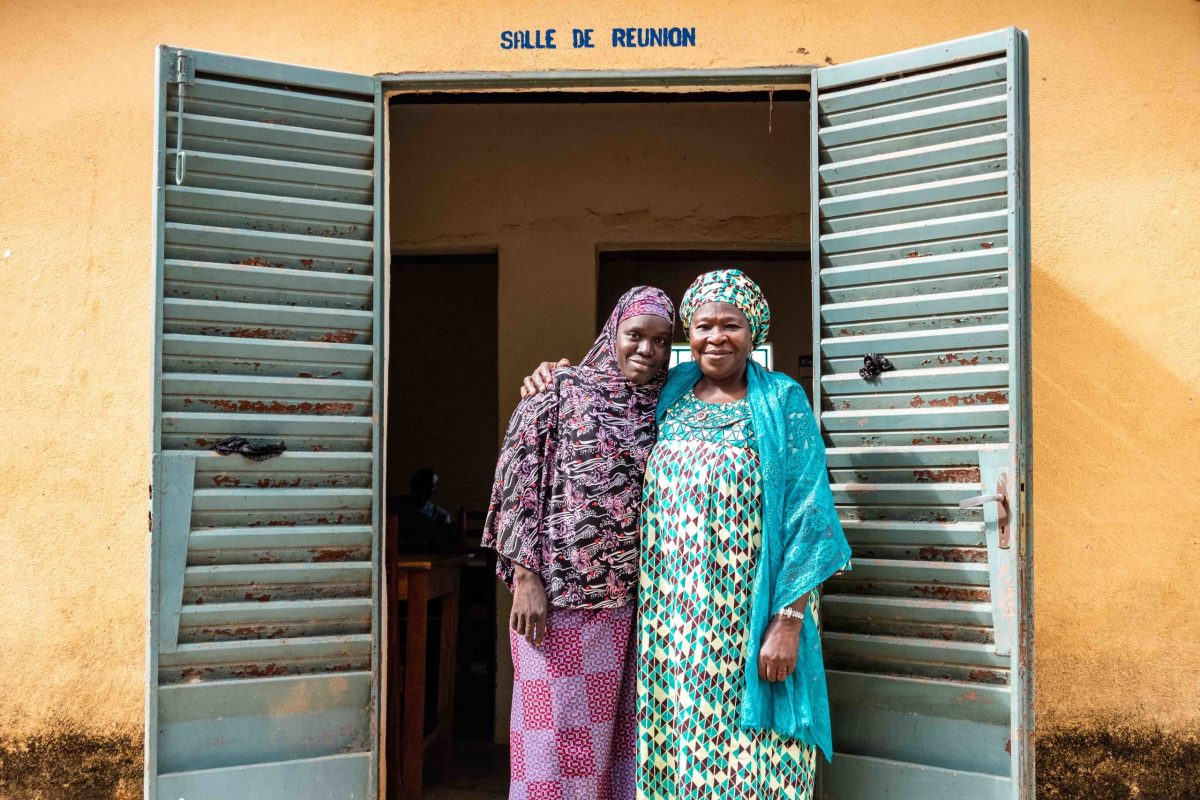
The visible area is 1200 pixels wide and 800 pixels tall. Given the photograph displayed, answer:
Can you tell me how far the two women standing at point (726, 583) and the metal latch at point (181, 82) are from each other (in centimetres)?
144

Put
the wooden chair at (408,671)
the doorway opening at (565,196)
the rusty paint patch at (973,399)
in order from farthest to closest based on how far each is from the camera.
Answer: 1. the doorway opening at (565,196)
2. the wooden chair at (408,671)
3. the rusty paint patch at (973,399)

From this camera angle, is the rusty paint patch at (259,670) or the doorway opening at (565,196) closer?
the rusty paint patch at (259,670)

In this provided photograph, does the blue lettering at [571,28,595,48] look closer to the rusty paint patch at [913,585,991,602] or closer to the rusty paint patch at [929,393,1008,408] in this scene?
the rusty paint patch at [929,393,1008,408]

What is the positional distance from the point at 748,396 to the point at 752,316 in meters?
0.22

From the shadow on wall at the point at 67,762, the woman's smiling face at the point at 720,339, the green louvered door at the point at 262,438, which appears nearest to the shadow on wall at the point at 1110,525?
the woman's smiling face at the point at 720,339

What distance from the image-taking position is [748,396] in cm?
307

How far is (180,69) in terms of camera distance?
339cm

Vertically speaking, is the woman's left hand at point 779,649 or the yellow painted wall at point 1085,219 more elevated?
the yellow painted wall at point 1085,219

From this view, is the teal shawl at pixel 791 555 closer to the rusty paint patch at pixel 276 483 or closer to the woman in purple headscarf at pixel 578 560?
the woman in purple headscarf at pixel 578 560

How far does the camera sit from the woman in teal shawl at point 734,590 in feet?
Result: 9.53

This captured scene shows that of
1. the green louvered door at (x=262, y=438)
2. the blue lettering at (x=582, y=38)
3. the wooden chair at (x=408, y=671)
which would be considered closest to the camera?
the green louvered door at (x=262, y=438)

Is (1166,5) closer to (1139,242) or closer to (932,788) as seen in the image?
(1139,242)

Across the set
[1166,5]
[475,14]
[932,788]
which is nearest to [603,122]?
[475,14]

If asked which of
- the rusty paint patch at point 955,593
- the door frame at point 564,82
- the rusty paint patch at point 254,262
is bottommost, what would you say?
the rusty paint patch at point 955,593
